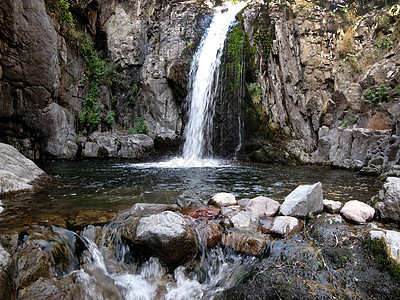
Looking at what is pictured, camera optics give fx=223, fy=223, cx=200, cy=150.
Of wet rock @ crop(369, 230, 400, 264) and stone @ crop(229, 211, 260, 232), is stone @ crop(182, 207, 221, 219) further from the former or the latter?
wet rock @ crop(369, 230, 400, 264)

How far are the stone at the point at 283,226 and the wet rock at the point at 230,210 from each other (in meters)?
0.47

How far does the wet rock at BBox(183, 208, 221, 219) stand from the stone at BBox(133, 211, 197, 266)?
610 millimetres

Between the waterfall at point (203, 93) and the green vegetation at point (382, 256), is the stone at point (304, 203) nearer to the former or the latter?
the green vegetation at point (382, 256)

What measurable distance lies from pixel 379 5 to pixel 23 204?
15.6 metres

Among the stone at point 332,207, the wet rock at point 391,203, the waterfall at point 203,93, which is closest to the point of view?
the wet rock at point 391,203

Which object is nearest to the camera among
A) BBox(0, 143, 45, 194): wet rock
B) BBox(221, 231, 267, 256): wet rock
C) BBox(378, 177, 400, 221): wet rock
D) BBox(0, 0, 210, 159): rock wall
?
BBox(221, 231, 267, 256): wet rock

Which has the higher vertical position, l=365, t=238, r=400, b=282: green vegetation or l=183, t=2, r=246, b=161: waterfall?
l=183, t=2, r=246, b=161: waterfall

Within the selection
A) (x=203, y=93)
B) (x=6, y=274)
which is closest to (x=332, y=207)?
(x=6, y=274)

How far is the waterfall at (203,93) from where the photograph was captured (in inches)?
445

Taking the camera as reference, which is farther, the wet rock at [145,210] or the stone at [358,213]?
the wet rock at [145,210]

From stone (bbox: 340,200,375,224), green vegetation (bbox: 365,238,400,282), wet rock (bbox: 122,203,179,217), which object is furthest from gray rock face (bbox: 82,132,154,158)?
green vegetation (bbox: 365,238,400,282)

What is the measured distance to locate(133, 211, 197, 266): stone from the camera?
2.49 metres

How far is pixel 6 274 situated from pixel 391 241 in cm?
338

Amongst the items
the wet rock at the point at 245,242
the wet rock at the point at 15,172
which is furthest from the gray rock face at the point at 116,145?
the wet rock at the point at 245,242
